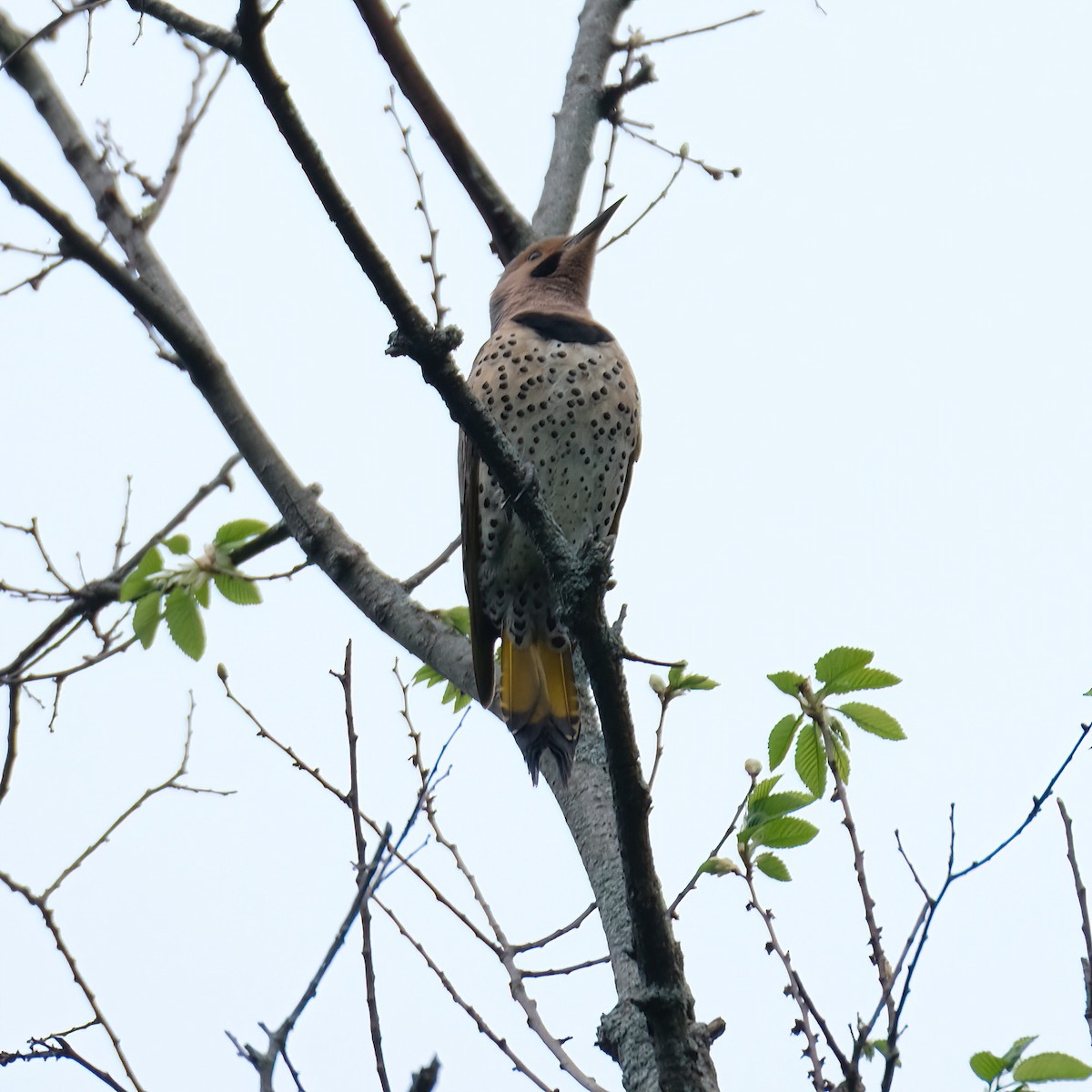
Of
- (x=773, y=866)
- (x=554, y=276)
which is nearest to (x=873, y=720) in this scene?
(x=773, y=866)

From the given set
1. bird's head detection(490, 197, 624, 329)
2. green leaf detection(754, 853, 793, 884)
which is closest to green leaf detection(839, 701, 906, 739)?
green leaf detection(754, 853, 793, 884)

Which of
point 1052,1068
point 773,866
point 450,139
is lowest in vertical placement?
point 1052,1068

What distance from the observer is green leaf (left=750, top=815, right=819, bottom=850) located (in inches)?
117

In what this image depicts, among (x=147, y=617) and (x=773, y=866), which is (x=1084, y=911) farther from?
(x=147, y=617)

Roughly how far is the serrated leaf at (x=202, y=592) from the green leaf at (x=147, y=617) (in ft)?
0.32

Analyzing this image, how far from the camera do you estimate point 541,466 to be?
4.95 meters

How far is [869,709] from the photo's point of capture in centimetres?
311

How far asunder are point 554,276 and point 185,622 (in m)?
2.54

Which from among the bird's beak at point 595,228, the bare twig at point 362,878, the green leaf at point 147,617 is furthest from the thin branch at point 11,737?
the bird's beak at point 595,228

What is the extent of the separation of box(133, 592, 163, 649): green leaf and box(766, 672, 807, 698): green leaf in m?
1.76

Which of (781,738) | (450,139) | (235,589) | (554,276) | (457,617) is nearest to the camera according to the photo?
(781,738)

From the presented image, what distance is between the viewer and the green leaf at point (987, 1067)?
266 cm

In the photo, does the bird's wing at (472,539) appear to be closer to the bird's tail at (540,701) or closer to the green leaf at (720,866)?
the bird's tail at (540,701)

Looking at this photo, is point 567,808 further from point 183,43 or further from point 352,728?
point 183,43
